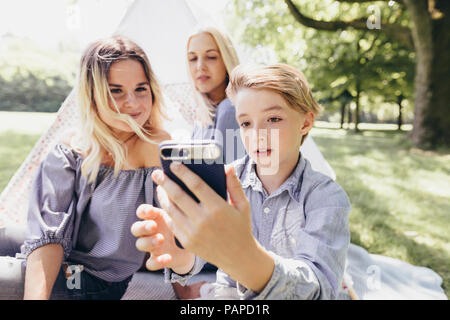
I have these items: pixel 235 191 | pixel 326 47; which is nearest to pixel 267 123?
pixel 235 191

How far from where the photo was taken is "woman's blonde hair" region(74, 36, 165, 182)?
32.9 inches

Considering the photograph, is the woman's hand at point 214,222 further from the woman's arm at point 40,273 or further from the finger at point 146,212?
the woman's arm at point 40,273

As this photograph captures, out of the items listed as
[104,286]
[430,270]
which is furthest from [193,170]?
[430,270]

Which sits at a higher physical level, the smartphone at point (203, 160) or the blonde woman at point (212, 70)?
the blonde woman at point (212, 70)

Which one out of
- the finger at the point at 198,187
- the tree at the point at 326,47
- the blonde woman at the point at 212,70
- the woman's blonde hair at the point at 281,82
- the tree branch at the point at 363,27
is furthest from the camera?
the tree at the point at 326,47

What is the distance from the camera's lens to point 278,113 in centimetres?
64

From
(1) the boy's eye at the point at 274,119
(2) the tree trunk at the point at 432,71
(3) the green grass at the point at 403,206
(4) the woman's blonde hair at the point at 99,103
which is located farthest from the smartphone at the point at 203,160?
(2) the tree trunk at the point at 432,71

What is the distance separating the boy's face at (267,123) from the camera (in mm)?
630

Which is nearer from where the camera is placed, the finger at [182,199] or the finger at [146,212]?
the finger at [182,199]

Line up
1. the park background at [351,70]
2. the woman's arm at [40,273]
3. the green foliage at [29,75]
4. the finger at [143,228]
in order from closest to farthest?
1. the finger at [143,228]
2. the woman's arm at [40,273]
3. the park background at [351,70]
4. the green foliage at [29,75]

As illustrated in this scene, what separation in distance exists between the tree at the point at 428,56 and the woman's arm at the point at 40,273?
13.2ft

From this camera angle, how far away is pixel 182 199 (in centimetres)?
43

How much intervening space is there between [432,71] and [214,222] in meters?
5.00
